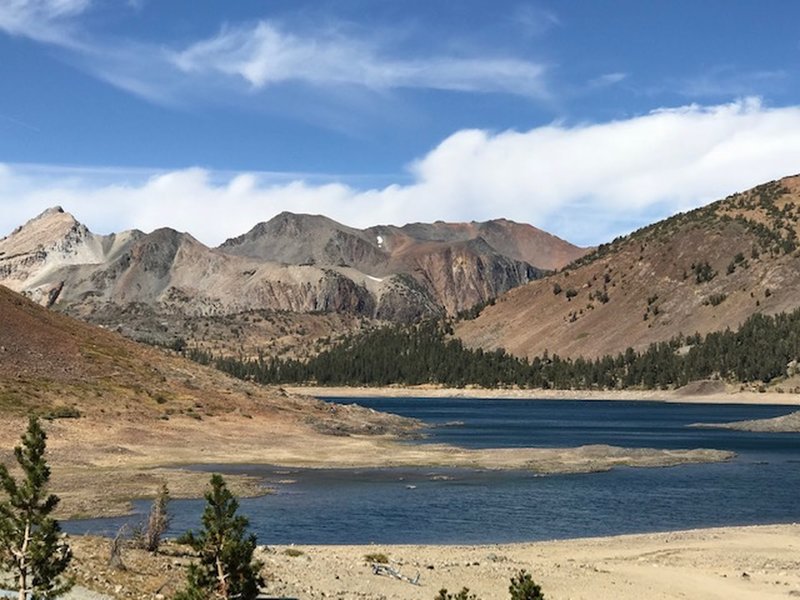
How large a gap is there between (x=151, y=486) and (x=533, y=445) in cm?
5987

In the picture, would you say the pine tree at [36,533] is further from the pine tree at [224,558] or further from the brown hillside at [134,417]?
the brown hillside at [134,417]

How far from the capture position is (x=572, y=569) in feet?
127

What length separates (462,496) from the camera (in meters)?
65.6

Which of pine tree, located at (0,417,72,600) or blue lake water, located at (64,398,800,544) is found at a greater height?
pine tree, located at (0,417,72,600)

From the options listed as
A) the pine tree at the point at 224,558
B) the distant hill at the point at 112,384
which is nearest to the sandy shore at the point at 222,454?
the distant hill at the point at 112,384

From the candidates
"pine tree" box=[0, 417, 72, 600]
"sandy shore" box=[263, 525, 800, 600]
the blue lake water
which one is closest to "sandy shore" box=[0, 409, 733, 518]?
the blue lake water

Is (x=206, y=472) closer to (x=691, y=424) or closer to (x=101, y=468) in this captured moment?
(x=101, y=468)

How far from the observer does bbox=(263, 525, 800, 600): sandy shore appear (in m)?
33.3

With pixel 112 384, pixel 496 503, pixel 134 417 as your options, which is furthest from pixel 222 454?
pixel 496 503

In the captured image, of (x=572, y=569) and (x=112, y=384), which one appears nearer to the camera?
(x=572, y=569)

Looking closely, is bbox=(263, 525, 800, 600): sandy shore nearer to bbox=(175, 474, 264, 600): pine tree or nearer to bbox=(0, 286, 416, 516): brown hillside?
bbox=(175, 474, 264, 600): pine tree

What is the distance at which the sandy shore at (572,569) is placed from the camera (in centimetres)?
3331

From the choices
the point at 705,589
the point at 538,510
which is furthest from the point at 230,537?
the point at 538,510

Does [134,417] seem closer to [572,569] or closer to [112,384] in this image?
[112,384]
